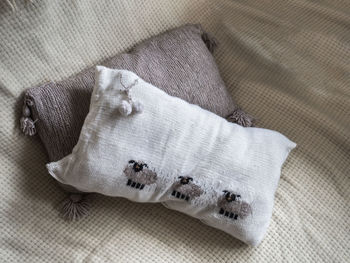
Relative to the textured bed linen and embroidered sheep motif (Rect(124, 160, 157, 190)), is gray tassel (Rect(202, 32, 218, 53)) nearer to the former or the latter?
the textured bed linen

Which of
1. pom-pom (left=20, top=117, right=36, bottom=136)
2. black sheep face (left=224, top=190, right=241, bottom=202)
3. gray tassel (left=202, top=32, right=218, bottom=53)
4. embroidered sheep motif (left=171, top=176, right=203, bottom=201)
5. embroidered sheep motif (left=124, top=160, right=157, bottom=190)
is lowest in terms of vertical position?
black sheep face (left=224, top=190, right=241, bottom=202)

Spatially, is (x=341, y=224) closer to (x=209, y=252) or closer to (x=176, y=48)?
(x=209, y=252)

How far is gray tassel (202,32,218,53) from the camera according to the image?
110cm

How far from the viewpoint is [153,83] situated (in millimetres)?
919

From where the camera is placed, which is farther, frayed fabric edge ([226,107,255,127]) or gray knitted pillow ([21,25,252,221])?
frayed fabric edge ([226,107,255,127])

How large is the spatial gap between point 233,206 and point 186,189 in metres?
0.11

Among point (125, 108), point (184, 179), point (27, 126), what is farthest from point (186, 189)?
point (27, 126)

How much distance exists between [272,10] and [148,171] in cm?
69

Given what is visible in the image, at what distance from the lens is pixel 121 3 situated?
981 millimetres

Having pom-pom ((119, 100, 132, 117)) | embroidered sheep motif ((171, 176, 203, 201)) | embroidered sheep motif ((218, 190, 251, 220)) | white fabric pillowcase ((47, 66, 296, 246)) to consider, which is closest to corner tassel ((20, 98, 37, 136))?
→ white fabric pillowcase ((47, 66, 296, 246))

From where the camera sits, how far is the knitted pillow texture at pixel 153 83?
85 cm

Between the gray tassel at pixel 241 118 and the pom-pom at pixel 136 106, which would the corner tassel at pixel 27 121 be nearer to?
the pom-pom at pixel 136 106

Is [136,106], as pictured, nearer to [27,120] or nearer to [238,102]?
[27,120]

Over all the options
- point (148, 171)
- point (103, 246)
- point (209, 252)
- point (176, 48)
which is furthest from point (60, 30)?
point (209, 252)
